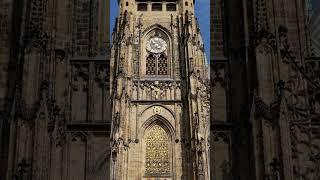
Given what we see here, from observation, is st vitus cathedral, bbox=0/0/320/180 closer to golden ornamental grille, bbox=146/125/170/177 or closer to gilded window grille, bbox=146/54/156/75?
golden ornamental grille, bbox=146/125/170/177

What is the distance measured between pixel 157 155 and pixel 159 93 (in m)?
3.93

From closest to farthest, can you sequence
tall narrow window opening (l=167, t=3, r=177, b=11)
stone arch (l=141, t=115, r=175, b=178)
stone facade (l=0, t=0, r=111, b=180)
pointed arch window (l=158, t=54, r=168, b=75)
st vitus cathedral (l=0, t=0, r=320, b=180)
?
st vitus cathedral (l=0, t=0, r=320, b=180) < stone facade (l=0, t=0, r=111, b=180) < stone arch (l=141, t=115, r=175, b=178) < pointed arch window (l=158, t=54, r=168, b=75) < tall narrow window opening (l=167, t=3, r=177, b=11)

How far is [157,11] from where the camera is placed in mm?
43688

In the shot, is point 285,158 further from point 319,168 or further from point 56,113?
point 56,113

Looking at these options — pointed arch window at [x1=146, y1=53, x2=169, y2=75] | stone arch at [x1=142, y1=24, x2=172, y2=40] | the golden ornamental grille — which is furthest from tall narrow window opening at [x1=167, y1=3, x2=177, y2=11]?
the golden ornamental grille

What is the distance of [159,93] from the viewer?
40531 mm

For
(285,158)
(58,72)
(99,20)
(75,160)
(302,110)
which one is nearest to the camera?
(285,158)

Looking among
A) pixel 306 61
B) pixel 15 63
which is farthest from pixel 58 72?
pixel 306 61

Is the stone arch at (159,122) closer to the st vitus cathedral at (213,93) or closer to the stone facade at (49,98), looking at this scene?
the st vitus cathedral at (213,93)

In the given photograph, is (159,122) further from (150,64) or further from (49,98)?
(49,98)

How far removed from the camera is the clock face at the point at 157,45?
42062 millimetres

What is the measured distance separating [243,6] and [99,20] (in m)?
9.41

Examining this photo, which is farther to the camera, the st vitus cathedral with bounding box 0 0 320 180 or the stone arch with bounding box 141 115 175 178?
the stone arch with bounding box 141 115 175 178

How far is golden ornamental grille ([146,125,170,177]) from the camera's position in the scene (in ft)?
125
